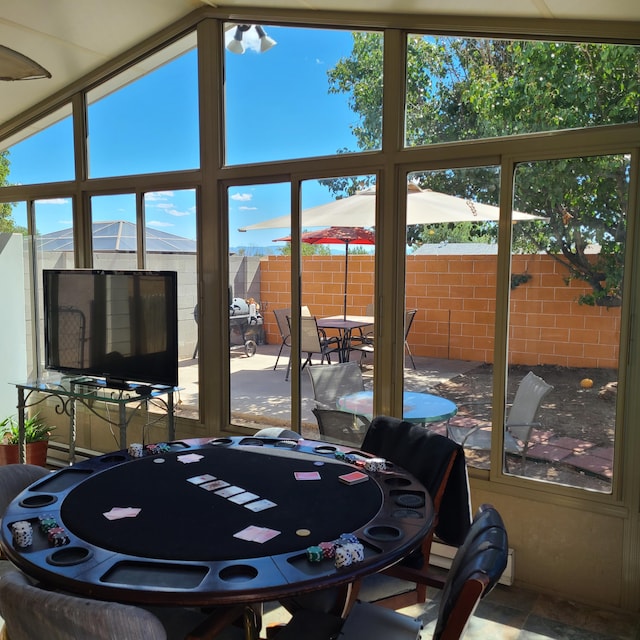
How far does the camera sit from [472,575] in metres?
1.45

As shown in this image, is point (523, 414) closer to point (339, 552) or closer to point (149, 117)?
point (339, 552)

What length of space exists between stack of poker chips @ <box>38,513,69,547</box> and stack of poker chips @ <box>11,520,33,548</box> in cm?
5

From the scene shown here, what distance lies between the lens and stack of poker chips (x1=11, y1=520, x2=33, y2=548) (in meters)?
1.70

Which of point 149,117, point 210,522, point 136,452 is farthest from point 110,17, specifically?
point 210,522

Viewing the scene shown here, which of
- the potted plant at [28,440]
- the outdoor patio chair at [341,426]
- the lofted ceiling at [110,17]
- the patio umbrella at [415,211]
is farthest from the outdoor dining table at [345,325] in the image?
the potted plant at [28,440]

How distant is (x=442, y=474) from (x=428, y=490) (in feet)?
0.30

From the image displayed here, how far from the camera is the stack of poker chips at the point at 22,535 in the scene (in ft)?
5.57

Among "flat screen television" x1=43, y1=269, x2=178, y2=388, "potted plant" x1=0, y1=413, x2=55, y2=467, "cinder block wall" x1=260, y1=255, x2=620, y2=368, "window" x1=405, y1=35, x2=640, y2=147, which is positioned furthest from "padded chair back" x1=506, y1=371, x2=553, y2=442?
"potted plant" x1=0, y1=413, x2=55, y2=467

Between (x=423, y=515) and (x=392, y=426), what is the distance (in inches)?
31.6

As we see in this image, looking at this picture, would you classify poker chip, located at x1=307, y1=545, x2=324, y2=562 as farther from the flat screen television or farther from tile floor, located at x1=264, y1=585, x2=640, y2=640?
the flat screen television

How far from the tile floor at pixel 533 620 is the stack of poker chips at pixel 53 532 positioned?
125 centimetres

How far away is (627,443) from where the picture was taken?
8.97ft

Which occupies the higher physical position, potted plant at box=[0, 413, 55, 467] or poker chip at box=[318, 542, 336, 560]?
poker chip at box=[318, 542, 336, 560]

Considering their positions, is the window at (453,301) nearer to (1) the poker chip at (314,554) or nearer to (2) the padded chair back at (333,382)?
(2) the padded chair back at (333,382)
